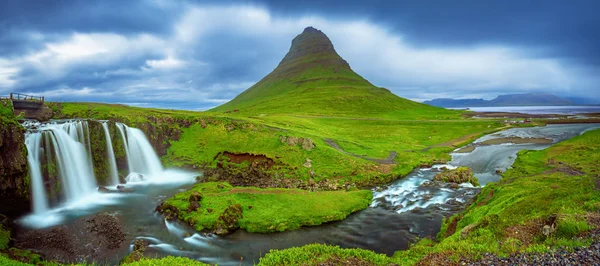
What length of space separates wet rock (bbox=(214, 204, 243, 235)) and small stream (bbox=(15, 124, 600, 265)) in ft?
2.59

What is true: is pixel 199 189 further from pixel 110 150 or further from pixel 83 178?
pixel 110 150

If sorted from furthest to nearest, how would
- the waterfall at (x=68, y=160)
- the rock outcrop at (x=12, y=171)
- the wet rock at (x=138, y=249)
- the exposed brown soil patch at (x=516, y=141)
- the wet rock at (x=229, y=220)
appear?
the exposed brown soil patch at (x=516, y=141) → the waterfall at (x=68, y=160) → the rock outcrop at (x=12, y=171) → the wet rock at (x=229, y=220) → the wet rock at (x=138, y=249)

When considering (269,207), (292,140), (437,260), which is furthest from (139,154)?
(437,260)

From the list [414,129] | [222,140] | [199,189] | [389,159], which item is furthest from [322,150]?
[414,129]

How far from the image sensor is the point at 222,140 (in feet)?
199

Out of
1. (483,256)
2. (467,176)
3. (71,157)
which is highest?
(71,157)

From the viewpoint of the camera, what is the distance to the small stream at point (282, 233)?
2480 centimetres

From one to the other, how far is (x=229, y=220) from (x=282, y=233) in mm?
5467

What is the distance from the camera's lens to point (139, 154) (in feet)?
165

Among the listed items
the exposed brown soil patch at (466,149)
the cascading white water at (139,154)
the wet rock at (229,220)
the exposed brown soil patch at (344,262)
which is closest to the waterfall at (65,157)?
the cascading white water at (139,154)

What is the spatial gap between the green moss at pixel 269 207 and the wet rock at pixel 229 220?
21 centimetres

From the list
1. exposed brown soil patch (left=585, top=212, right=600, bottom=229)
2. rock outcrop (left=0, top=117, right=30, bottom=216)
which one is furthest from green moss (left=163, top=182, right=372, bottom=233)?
exposed brown soil patch (left=585, top=212, right=600, bottom=229)

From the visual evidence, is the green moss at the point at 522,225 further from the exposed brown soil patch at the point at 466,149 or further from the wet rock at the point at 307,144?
the exposed brown soil patch at the point at 466,149

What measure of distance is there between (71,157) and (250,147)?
28.1 metres
